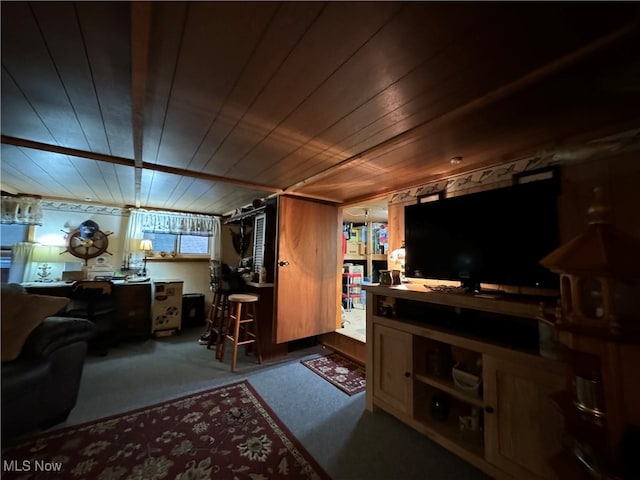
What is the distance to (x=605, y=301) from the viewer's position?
88 cm

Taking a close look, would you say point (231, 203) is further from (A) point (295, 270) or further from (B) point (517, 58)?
(B) point (517, 58)

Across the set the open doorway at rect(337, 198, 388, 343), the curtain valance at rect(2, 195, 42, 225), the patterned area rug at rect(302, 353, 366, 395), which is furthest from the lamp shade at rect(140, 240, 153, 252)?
the open doorway at rect(337, 198, 388, 343)

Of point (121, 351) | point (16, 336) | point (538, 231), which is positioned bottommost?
point (121, 351)

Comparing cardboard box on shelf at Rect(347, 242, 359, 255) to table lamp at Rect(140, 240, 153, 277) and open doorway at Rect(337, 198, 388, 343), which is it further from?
table lamp at Rect(140, 240, 153, 277)

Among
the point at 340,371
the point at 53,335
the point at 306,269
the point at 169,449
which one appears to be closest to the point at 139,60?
the point at 53,335

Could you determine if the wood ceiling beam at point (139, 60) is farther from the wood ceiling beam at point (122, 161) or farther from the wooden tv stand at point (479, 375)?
the wooden tv stand at point (479, 375)

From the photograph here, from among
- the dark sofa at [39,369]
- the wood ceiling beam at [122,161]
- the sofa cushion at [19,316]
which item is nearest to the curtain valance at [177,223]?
the wood ceiling beam at [122,161]

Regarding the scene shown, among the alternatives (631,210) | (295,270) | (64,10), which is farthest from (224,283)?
(631,210)

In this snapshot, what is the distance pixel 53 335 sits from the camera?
1.65m

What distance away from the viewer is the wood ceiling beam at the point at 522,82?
2.79ft

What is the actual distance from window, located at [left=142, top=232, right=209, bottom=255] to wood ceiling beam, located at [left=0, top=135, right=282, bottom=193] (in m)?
2.60

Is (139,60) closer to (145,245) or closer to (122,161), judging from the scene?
(122,161)

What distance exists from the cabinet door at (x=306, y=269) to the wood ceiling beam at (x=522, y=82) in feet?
4.89

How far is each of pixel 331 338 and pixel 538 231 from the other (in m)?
2.59
